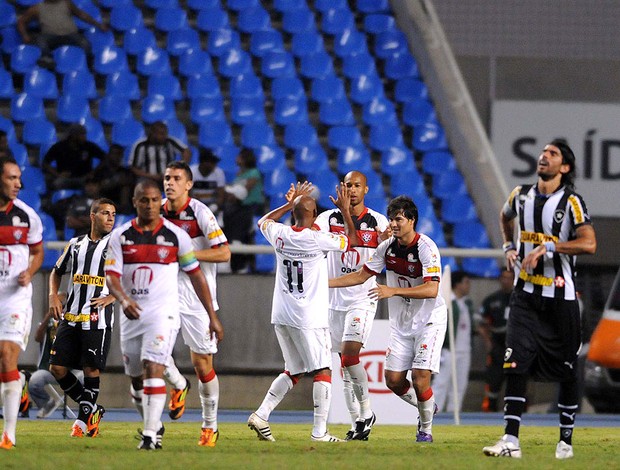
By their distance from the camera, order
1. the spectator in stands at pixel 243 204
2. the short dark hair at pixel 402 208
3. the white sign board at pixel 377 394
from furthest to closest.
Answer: the spectator in stands at pixel 243 204 < the white sign board at pixel 377 394 < the short dark hair at pixel 402 208

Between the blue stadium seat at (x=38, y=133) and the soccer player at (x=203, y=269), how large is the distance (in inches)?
355

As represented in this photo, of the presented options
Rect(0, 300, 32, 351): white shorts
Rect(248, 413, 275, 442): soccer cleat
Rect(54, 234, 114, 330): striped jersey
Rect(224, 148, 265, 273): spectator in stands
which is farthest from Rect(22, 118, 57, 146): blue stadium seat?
Rect(0, 300, 32, 351): white shorts

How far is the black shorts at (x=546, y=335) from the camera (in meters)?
9.55

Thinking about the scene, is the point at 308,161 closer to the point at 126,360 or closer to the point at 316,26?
the point at 316,26

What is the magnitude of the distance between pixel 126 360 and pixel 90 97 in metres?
11.0

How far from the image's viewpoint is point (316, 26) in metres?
22.2

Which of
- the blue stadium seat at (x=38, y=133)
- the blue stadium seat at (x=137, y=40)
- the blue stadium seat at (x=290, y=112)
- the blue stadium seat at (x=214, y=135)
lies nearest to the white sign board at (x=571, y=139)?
the blue stadium seat at (x=290, y=112)

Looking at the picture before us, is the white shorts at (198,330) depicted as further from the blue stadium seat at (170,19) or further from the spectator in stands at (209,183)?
the blue stadium seat at (170,19)

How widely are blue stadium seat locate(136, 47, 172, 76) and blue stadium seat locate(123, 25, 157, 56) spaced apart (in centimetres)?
10

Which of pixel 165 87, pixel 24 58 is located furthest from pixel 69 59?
pixel 165 87

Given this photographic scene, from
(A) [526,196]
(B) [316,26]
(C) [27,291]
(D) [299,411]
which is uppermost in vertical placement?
(B) [316,26]

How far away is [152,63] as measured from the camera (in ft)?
67.4

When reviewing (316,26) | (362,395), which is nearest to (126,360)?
(362,395)

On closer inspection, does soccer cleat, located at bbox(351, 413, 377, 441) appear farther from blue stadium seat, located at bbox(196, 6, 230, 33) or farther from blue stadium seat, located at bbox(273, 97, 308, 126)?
blue stadium seat, located at bbox(196, 6, 230, 33)
